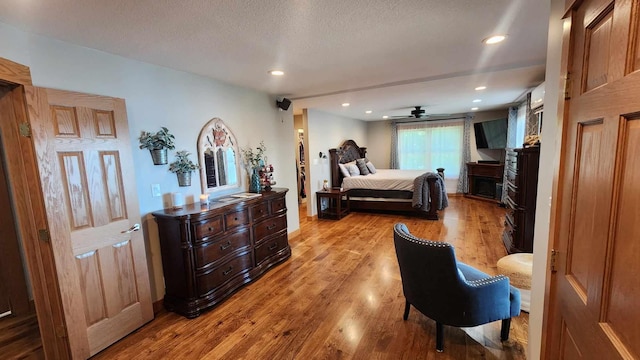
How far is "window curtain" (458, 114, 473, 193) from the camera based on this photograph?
7387 mm

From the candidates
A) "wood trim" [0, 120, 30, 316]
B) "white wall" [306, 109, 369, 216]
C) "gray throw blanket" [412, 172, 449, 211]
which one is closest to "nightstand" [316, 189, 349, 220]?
"white wall" [306, 109, 369, 216]

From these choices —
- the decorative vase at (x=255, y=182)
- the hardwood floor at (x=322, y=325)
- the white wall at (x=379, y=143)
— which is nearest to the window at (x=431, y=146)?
the white wall at (x=379, y=143)

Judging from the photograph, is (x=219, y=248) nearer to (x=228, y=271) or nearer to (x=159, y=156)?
(x=228, y=271)

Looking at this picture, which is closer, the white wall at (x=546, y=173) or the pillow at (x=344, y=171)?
the white wall at (x=546, y=173)

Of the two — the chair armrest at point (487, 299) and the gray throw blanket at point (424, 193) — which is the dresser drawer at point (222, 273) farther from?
the gray throw blanket at point (424, 193)

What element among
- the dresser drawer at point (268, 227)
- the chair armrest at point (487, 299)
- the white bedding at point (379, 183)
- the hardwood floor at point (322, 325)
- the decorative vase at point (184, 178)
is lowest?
the hardwood floor at point (322, 325)

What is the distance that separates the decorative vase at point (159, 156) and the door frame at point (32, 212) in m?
0.82

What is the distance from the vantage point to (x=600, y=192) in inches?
31.3

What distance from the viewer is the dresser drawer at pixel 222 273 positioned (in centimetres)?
249

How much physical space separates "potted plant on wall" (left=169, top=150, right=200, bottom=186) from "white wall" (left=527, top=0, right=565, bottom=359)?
2821mm

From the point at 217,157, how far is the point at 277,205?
945 mm

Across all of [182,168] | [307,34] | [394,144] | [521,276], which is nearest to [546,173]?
[521,276]

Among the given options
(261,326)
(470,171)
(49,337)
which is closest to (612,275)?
(261,326)

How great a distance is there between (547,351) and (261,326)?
192cm
